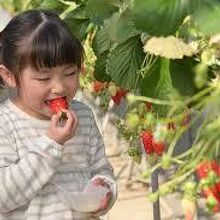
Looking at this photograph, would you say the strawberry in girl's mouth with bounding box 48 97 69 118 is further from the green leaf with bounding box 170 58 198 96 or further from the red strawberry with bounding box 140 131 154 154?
the green leaf with bounding box 170 58 198 96

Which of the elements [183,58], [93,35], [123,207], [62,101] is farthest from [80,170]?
[123,207]

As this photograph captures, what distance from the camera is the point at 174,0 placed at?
62 centimetres

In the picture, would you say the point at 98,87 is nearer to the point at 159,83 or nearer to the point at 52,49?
the point at 52,49

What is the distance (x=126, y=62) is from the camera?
0.93 m

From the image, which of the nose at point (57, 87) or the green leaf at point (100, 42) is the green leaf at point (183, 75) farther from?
the nose at point (57, 87)

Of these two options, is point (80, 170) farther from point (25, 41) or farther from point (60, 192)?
point (25, 41)

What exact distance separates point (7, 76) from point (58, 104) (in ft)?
0.60

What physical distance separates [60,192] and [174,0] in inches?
28.4

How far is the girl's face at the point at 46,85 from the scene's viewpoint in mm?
1188

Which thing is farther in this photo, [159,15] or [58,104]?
[58,104]

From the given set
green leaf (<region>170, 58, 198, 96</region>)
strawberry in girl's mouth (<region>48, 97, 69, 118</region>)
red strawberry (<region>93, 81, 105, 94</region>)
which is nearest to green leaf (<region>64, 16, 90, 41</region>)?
strawberry in girl's mouth (<region>48, 97, 69, 118</region>)

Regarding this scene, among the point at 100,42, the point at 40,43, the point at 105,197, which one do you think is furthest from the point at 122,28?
the point at 105,197

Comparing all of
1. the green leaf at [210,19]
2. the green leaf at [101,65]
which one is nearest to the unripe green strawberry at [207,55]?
the green leaf at [210,19]

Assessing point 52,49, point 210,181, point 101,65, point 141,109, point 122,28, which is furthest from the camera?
point 52,49
